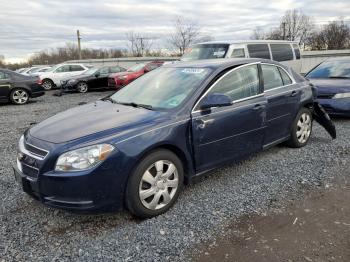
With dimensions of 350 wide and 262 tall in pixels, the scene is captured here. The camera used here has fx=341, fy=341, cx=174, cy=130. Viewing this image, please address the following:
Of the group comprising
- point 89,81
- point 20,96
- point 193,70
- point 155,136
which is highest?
point 193,70

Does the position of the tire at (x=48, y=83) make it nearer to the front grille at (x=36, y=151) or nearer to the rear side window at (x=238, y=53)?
the rear side window at (x=238, y=53)

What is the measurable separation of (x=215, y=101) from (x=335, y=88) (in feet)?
16.5

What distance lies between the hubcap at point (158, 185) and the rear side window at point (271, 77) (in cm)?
208

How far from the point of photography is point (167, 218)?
352 centimetres

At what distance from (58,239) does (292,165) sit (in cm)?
334

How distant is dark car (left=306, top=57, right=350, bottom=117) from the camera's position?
297 inches

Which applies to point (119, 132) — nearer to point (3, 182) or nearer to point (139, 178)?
point (139, 178)

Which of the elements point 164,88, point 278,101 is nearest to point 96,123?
point 164,88

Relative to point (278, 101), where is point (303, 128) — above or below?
below

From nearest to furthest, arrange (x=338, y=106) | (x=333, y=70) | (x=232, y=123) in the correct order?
(x=232, y=123)
(x=338, y=106)
(x=333, y=70)

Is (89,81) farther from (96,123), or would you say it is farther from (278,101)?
(96,123)

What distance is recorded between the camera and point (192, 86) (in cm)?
404

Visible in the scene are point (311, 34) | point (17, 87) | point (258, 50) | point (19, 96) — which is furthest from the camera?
point (311, 34)

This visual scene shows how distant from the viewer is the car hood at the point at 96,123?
10.8 ft
